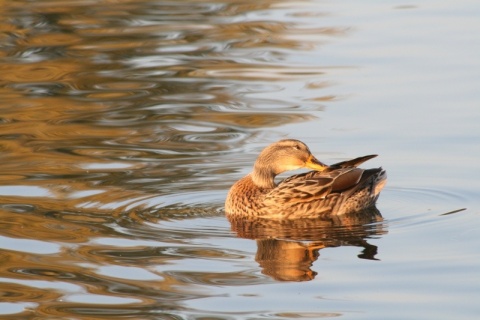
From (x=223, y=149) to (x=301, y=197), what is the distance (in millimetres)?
2040

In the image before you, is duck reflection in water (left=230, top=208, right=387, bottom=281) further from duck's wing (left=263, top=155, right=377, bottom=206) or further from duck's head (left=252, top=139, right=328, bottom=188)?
duck's head (left=252, top=139, right=328, bottom=188)

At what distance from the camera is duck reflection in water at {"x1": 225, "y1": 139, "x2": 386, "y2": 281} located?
35.2 feet

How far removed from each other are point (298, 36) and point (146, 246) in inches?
377

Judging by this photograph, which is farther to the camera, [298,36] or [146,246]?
[298,36]

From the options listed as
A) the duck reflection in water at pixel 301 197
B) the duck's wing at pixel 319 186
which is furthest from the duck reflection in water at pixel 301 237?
the duck's wing at pixel 319 186

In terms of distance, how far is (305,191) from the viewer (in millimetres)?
11180

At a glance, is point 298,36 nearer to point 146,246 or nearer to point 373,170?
point 373,170

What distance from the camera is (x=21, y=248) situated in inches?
384

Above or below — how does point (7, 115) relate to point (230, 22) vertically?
below

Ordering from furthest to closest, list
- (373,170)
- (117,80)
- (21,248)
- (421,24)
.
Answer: (421,24), (117,80), (373,170), (21,248)

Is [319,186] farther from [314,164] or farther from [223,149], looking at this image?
[223,149]

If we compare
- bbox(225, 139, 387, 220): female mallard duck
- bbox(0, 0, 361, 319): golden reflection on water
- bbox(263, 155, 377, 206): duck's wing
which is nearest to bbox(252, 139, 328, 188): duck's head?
bbox(225, 139, 387, 220): female mallard duck

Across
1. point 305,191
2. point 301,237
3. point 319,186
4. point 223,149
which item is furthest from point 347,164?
point 223,149

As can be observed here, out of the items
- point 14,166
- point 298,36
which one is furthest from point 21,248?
point 298,36
